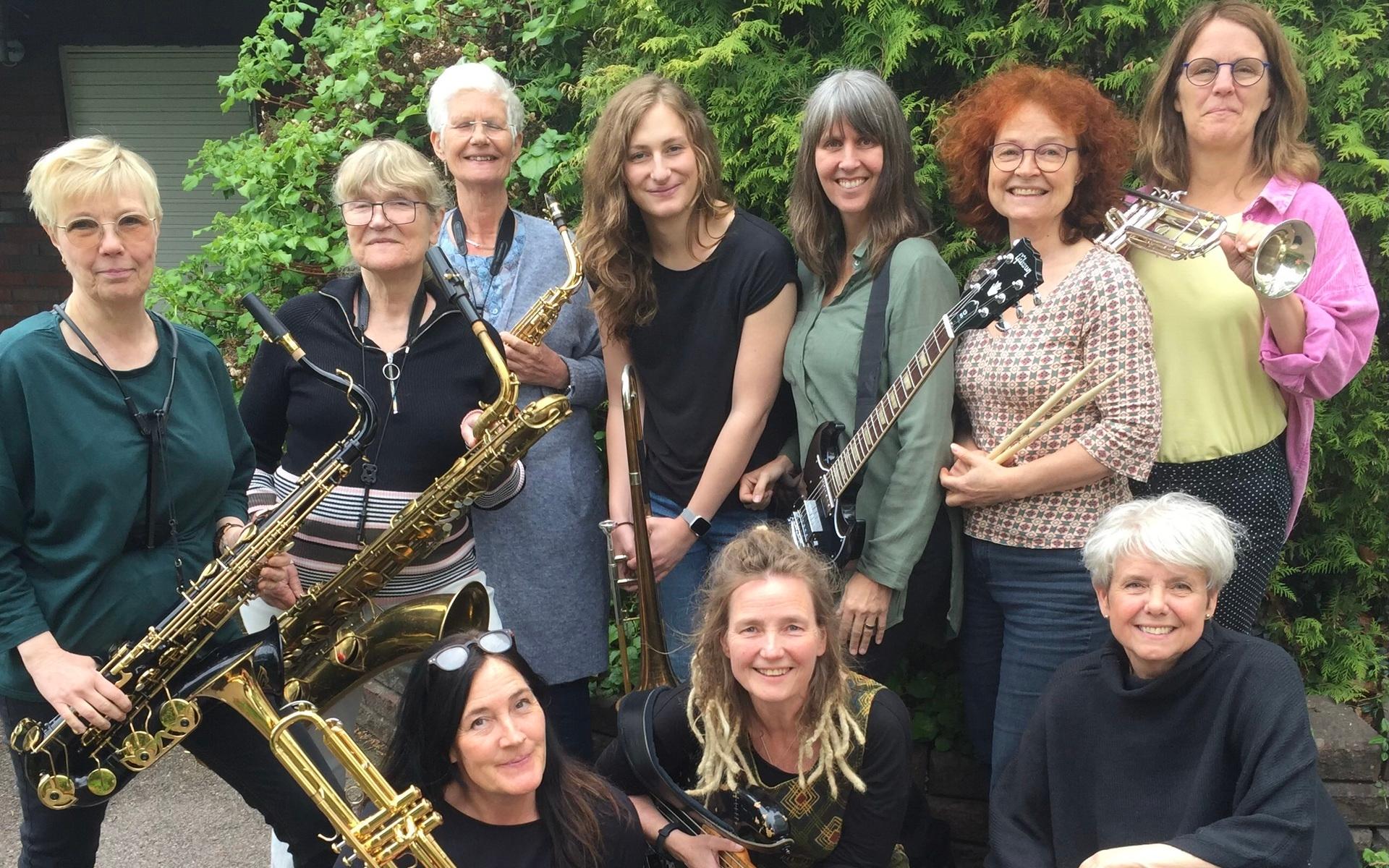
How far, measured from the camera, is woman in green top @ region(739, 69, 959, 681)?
2959 mm

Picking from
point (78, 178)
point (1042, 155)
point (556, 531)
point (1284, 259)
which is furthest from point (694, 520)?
point (78, 178)

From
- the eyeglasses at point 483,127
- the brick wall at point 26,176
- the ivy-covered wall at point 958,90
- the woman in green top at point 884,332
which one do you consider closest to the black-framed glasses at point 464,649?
the woman in green top at point 884,332

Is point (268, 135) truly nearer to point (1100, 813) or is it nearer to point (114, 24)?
point (114, 24)

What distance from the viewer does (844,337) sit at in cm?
307

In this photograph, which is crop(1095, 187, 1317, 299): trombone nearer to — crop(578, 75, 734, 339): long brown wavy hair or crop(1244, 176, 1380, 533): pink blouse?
crop(1244, 176, 1380, 533): pink blouse

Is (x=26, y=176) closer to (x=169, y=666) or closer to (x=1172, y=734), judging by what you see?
(x=169, y=666)

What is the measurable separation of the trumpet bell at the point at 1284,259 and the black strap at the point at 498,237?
200 centimetres

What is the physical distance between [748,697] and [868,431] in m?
0.72

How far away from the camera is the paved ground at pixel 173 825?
13.4 ft

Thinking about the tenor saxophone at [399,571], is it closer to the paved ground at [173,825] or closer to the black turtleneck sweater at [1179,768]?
the paved ground at [173,825]

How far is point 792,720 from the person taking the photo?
2.79 metres

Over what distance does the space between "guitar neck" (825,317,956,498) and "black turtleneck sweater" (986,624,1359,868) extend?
700 mm

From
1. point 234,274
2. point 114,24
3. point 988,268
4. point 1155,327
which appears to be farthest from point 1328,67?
point 114,24

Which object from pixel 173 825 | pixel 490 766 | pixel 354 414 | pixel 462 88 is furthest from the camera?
pixel 173 825
